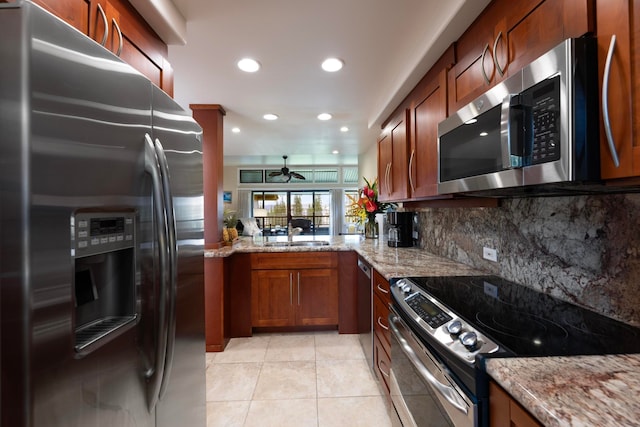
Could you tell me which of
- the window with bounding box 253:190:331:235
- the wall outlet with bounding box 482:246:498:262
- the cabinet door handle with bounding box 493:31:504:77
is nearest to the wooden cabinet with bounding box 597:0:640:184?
the cabinet door handle with bounding box 493:31:504:77

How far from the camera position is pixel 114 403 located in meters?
0.74

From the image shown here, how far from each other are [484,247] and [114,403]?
1.86 metres

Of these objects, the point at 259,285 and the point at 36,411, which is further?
the point at 259,285

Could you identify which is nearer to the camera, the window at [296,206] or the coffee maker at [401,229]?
the coffee maker at [401,229]

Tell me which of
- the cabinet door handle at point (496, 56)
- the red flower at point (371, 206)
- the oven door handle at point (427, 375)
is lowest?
the oven door handle at point (427, 375)

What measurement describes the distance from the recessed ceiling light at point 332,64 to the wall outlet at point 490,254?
162 cm

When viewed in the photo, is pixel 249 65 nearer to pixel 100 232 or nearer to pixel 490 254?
pixel 100 232

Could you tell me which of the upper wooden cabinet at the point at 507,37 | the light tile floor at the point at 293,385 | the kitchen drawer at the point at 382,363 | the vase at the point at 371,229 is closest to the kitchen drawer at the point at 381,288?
the kitchen drawer at the point at 382,363

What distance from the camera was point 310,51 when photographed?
1943 millimetres

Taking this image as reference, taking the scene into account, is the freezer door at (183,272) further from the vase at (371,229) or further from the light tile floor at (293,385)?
the vase at (371,229)

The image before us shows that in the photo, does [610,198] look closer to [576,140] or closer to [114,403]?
[576,140]

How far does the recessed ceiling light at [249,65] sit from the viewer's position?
2045 mm

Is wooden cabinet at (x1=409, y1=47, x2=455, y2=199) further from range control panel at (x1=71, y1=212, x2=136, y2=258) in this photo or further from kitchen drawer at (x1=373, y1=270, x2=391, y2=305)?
range control panel at (x1=71, y1=212, x2=136, y2=258)

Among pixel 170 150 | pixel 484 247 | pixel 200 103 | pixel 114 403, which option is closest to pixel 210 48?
pixel 200 103
